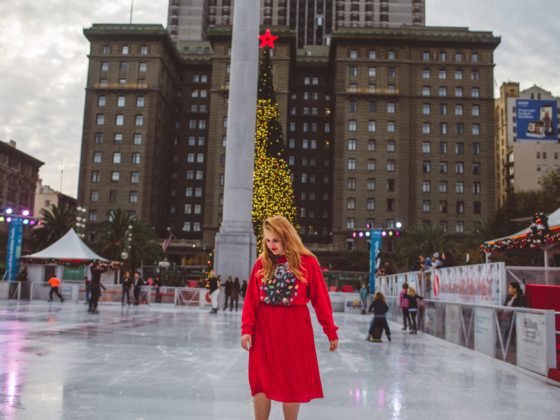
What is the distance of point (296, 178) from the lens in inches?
3952

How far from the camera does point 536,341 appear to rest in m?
9.38

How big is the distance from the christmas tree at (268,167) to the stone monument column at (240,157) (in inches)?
475

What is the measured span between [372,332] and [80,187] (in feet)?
249

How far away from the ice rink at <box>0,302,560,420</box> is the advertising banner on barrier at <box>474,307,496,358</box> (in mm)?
342

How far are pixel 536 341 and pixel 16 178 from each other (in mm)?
102767

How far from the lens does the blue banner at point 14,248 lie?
1284 inches

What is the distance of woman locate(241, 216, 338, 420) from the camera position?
162 inches

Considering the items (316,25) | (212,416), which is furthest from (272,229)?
(316,25)

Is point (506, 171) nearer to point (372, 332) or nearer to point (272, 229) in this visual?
point (372, 332)

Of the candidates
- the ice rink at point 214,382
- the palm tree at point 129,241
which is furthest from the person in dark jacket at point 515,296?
the palm tree at point 129,241

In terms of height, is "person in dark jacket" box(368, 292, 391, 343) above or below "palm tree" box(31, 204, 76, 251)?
below

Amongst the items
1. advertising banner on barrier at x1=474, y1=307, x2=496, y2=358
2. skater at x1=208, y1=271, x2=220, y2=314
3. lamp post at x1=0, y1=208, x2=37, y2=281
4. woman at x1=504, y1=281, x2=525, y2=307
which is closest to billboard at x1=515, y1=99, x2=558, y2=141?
advertising banner on barrier at x1=474, y1=307, x2=496, y2=358

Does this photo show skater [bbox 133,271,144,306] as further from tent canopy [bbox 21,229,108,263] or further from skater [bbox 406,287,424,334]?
skater [bbox 406,287,424,334]

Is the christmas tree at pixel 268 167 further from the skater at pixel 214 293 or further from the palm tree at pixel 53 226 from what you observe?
the palm tree at pixel 53 226
